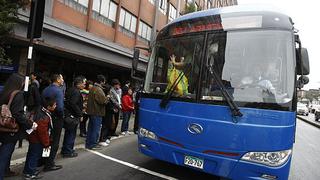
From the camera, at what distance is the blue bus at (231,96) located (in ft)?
14.7

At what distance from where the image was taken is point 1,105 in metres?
4.32

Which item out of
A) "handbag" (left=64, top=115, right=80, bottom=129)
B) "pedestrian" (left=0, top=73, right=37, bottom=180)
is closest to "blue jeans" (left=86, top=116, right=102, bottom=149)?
"handbag" (left=64, top=115, right=80, bottom=129)

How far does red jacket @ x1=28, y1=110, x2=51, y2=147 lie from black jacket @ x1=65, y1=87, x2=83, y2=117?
1.34 m

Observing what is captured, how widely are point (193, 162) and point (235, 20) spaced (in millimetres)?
2348

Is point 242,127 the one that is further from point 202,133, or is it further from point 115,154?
point 115,154

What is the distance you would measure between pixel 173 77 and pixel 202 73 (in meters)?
0.60

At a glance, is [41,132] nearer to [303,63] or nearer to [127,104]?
[303,63]

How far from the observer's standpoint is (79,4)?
1581 centimetres

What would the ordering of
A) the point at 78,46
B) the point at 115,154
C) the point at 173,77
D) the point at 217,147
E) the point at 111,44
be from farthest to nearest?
the point at 111,44 < the point at 78,46 < the point at 115,154 < the point at 173,77 < the point at 217,147

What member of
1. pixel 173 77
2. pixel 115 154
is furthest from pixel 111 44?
pixel 173 77

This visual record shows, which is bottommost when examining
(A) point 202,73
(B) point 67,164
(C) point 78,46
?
(B) point 67,164

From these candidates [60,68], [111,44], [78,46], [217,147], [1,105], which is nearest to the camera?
[1,105]

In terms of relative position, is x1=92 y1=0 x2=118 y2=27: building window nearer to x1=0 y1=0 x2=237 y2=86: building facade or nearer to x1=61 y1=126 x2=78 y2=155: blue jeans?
x1=0 y1=0 x2=237 y2=86: building facade

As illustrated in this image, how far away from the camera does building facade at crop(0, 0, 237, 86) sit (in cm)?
1253
